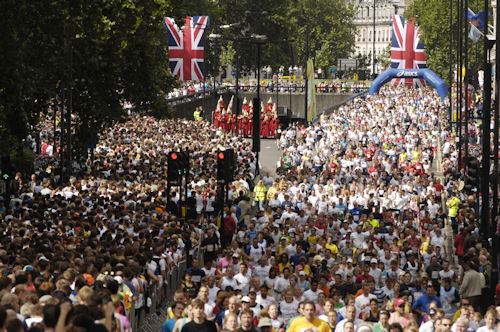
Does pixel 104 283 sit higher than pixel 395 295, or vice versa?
pixel 104 283

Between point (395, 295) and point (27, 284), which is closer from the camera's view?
point (27, 284)

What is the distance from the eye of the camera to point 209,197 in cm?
2759

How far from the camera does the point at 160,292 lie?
1812cm

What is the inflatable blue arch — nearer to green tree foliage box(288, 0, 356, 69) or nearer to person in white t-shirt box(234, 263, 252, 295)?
person in white t-shirt box(234, 263, 252, 295)

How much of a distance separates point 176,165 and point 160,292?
20.6ft

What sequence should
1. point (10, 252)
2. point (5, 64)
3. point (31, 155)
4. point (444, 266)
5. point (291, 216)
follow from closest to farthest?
point (10, 252) < point (444, 266) < point (5, 64) < point (291, 216) < point (31, 155)

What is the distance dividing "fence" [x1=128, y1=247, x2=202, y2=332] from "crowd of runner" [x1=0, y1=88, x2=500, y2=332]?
13cm

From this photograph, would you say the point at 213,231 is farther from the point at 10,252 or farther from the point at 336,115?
the point at 336,115

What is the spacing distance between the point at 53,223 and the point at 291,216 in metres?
7.26

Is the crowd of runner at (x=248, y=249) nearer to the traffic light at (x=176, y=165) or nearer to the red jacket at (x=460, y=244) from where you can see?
the red jacket at (x=460, y=244)

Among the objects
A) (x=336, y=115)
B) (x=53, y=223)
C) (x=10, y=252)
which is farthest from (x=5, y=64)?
(x=336, y=115)

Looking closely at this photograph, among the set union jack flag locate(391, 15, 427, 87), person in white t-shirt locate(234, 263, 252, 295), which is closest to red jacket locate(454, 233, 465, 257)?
person in white t-shirt locate(234, 263, 252, 295)

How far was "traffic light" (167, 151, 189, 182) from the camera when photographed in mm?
23953

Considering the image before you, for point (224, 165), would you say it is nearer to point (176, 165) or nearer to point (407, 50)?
point (176, 165)
